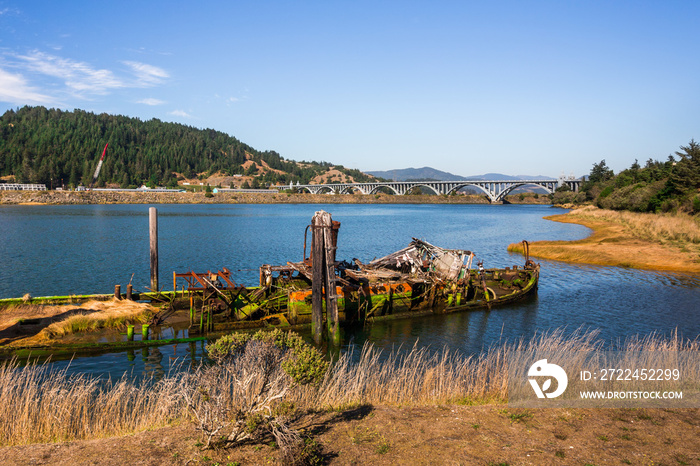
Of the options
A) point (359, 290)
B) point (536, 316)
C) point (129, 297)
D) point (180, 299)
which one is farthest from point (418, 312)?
point (129, 297)

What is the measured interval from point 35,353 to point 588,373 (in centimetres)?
1844

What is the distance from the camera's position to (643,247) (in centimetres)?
4341

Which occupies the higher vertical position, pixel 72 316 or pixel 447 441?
pixel 447 441

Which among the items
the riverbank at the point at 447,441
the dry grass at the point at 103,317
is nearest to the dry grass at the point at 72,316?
the dry grass at the point at 103,317

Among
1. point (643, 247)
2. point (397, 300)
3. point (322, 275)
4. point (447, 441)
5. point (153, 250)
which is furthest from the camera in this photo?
point (643, 247)

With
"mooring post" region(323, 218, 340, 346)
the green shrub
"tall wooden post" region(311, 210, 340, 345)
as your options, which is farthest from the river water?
the green shrub

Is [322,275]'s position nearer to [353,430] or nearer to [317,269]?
[317,269]

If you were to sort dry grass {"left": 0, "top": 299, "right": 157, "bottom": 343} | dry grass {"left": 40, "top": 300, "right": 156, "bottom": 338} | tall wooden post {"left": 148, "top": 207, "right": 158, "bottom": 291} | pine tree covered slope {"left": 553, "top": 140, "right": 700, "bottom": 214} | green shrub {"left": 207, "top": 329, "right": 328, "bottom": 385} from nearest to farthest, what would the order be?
green shrub {"left": 207, "top": 329, "right": 328, "bottom": 385} < dry grass {"left": 0, "top": 299, "right": 157, "bottom": 343} < dry grass {"left": 40, "top": 300, "right": 156, "bottom": 338} < tall wooden post {"left": 148, "top": 207, "right": 158, "bottom": 291} < pine tree covered slope {"left": 553, "top": 140, "right": 700, "bottom": 214}

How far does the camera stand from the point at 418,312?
24.1m

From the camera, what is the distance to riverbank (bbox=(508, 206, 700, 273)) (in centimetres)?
3858

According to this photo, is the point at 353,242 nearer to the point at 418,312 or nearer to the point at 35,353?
the point at 418,312

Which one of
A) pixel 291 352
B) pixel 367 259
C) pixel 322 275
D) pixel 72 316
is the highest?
pixel 322 275

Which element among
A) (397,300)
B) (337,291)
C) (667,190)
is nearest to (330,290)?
(337,291)

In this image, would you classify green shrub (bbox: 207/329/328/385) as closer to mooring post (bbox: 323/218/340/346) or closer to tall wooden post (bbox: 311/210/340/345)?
tall wooden post (bbox: 311/210/340/345)
